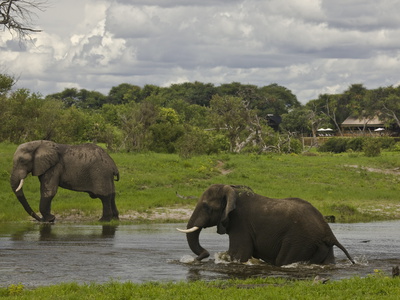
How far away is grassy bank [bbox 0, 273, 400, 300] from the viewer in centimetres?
1254

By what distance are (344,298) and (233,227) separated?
5529mm

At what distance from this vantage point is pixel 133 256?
61.8 feet

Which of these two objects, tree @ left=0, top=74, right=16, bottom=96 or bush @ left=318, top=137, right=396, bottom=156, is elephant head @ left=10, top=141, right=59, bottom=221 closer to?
tree @ left=0, top=74, right=16, bottom=96

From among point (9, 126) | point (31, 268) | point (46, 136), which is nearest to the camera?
point (31, 268)

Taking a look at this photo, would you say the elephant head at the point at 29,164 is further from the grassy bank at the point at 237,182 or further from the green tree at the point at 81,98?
the green tree at the point at 81,98

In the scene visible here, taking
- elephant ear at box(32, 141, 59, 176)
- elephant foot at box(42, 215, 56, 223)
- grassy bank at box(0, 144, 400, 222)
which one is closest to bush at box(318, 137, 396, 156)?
grassy bank at box(0, 144, 400, 222)

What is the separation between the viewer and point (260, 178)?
1554 inches

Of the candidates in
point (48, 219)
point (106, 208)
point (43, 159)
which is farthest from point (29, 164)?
point (106, 208)

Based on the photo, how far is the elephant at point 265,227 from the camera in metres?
17.0

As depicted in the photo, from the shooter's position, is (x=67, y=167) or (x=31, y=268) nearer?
(x=31, y=268)

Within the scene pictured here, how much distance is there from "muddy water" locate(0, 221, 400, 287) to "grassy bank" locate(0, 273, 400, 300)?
1.50m

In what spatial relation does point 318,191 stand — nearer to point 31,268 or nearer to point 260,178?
point 260,178

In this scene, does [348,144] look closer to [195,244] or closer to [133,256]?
[133,256]

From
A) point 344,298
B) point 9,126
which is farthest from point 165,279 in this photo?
point 9,126
